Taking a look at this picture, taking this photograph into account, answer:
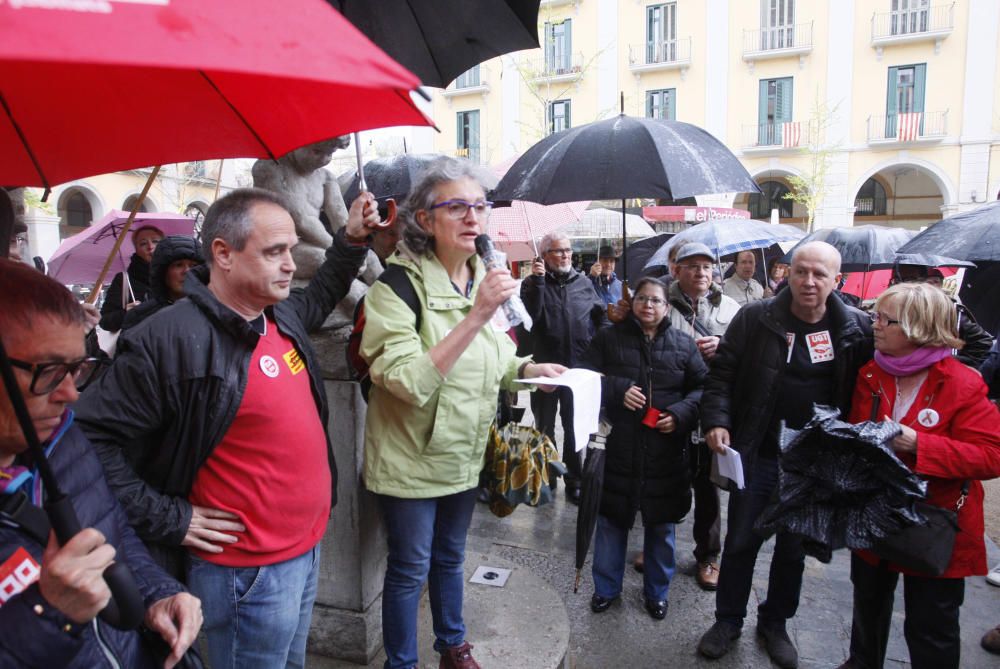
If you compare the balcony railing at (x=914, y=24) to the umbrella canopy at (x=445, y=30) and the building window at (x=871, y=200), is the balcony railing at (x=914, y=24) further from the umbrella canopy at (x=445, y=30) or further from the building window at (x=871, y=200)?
the umbrella canopy at (x=445, y=30)

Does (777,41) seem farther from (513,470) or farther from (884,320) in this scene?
(513,470)

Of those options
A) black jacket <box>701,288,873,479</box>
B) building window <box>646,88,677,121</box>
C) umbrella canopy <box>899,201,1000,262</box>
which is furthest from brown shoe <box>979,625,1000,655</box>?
building window <box>646,88,677,121</box>

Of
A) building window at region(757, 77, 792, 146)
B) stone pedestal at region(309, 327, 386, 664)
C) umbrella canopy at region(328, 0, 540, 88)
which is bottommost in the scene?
stone pedestal at region(309, 327, 386, 664)

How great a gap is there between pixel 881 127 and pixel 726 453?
24122 millimetres

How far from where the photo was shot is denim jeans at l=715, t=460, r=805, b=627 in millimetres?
2939

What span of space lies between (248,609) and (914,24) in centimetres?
2761

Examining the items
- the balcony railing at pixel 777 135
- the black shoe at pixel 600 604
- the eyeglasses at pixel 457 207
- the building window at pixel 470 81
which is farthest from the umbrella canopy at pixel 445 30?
the building window at pixel 470 81

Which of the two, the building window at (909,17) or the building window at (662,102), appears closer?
the building window at (909,17)

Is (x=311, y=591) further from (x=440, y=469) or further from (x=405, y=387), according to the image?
(x=405, y=387)

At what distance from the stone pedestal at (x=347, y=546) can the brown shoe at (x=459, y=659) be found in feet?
1.34

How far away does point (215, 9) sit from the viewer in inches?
29.9

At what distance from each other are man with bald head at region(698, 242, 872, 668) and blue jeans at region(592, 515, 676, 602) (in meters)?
0.34

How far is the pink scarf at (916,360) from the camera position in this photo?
239 cm

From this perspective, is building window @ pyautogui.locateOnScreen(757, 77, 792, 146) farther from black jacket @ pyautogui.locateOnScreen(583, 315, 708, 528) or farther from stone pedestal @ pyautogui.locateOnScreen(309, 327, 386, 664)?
stone pedestal @ pyautogui.locateOnScreen(309, 327, 386, 664)
